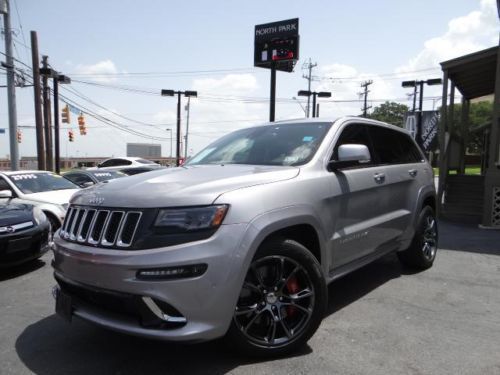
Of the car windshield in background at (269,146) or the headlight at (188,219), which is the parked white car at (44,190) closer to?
the car windshield in background at (269,146)

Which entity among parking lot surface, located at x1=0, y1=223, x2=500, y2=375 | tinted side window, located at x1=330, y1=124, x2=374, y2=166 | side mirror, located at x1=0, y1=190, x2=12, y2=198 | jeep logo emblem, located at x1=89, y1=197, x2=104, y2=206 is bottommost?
parking lot surface, located at x1=0, y1=223, x2=500, y2=375

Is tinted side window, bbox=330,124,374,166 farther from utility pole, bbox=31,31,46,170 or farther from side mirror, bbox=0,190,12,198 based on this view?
utility pole, bbox=31,31,46,170

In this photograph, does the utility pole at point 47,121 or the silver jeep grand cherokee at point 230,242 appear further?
the utility pole at point 47,121

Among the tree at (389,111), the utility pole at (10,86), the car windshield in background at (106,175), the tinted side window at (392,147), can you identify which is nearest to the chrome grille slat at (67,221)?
the tinted side window at (392,147)

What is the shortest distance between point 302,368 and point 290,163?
162 cm

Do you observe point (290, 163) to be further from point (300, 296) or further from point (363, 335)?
point (363, 335)

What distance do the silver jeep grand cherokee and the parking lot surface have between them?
33cm

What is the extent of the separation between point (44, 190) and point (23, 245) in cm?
305

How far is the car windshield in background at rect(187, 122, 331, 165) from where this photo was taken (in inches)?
158

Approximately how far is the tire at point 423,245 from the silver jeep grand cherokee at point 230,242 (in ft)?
4.54

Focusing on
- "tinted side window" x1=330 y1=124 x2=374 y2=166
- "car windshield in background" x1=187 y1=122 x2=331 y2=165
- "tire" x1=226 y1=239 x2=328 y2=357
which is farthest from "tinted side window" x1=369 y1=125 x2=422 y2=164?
"tire" x1=226 y1=239 x2=328 y2=357

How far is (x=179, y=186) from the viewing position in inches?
123

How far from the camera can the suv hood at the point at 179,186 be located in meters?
2.93

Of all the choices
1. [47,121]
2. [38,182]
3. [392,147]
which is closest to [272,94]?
[38,182]
